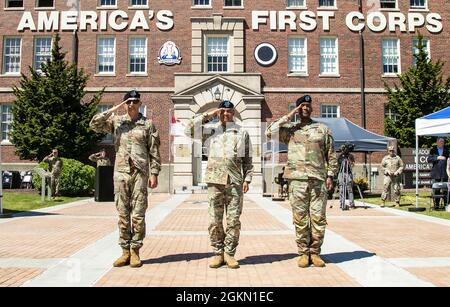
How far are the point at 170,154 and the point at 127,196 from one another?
1852cm

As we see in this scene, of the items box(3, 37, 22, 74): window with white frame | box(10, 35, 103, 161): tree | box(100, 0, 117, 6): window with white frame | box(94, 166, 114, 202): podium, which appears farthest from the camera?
box(100, 0, 117, 6): window with white frame

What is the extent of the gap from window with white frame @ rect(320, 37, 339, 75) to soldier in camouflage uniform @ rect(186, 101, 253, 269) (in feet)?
68.4

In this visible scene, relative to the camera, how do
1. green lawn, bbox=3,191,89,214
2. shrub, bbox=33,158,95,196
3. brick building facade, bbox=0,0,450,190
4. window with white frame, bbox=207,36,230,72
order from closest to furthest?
green lawn, bbox=3,191,89,214 → shrub, bbox=33,158,95,196 → brick building facade, bbox=0,0,450,190 → window with white frame, bbox=207,36,230,72

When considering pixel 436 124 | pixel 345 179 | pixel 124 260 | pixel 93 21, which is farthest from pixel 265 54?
pixel 124 260

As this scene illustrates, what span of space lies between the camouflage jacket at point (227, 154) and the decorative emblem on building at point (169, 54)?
19.7 meters

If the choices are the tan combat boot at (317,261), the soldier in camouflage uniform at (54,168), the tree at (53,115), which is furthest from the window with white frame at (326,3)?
the tan combat boot at (317,261)

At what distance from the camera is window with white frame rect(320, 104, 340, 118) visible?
2522 centimetres

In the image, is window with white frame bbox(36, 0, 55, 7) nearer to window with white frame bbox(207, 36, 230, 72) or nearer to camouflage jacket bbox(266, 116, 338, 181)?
window with white frame bbox(207, 36, 230, 72)

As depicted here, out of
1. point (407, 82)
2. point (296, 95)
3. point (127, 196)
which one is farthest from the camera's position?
point (296, 95)

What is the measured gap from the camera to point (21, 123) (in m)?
21.5

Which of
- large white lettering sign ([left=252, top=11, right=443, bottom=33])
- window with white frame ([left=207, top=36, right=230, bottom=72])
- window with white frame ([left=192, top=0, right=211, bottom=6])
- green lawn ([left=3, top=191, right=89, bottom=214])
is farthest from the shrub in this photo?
large white lettering sign ([left=252, top=11, right=443, bottom=33])

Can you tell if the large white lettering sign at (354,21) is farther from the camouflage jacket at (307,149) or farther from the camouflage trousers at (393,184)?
the camouflage jacket at (307,149)
